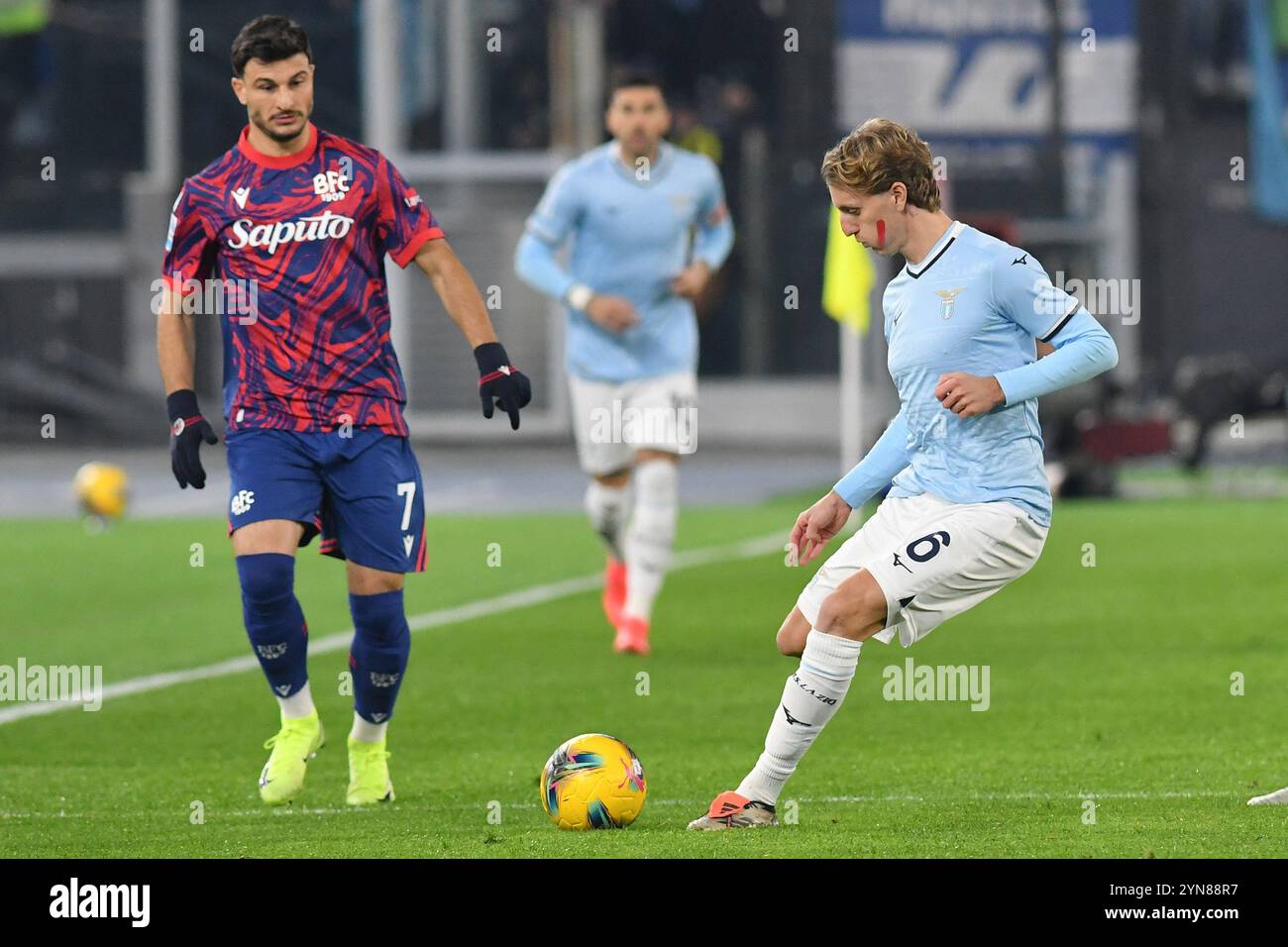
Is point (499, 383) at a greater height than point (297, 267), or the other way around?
point (297, 267)

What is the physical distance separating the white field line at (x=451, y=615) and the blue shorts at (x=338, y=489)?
8.28ft

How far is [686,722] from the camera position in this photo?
9523 millimetres

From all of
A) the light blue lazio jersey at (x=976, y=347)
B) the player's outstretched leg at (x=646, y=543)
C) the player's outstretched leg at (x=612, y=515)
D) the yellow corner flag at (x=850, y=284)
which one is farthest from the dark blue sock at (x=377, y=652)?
the yellow corner flag at (x=850, y=284)

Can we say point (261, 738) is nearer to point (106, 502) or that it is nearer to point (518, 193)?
point (106, 502)

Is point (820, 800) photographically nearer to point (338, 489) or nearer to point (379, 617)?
point (379, 617)

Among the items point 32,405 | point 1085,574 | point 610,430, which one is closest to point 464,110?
point 32,405

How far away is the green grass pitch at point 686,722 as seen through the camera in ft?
22.5

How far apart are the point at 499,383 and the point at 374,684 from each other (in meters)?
0.99

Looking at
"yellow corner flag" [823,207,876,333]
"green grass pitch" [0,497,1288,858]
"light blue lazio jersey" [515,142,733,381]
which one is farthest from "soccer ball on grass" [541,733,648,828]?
"yellow corner flag" [823,207,876,333]

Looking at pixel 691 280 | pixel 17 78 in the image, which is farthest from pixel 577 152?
pixel 691 280

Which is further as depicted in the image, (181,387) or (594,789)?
(181,387)

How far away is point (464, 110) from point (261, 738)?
2266 cm

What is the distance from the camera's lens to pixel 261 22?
25.0ft

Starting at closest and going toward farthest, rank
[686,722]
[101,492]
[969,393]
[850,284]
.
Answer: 1. [969,393]
2. [686,722]
3. [850,284]
4. [101,492]
